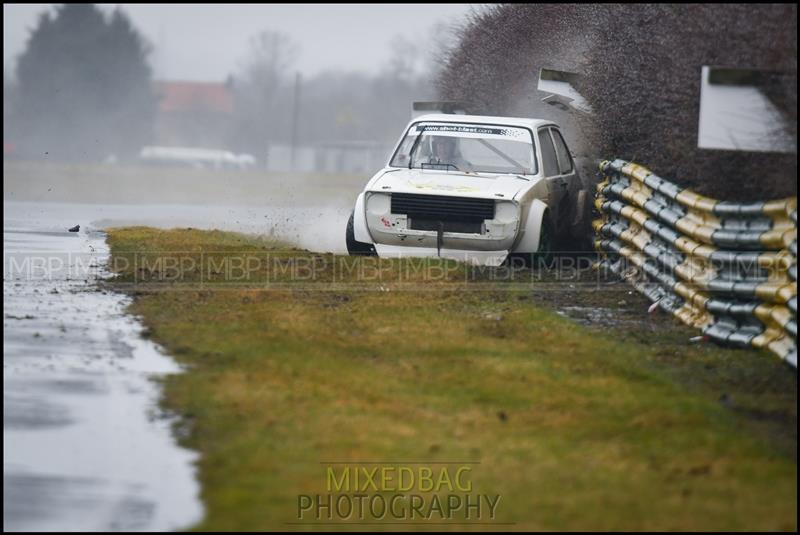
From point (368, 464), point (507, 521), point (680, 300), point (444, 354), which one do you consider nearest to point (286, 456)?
point (368, 464)

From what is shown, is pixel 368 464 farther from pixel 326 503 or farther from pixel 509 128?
pixel 509 128

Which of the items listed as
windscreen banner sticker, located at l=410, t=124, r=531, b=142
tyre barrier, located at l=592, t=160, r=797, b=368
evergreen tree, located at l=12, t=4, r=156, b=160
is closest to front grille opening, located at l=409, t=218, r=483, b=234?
tyre barrier, located at l=592, t=160, r=797, b=368

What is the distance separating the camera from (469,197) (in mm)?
13000

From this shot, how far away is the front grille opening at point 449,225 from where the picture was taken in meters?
13.0

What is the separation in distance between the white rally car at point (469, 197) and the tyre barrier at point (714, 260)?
3.47 feet

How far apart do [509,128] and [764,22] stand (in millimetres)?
6029

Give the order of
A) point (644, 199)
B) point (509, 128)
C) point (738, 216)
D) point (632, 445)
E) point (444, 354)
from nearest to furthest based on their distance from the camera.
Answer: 1. point (632, 445)
2. point (444, 354)
3. point (738, 216)
4. point (644, 199)
5. point (509, 128)

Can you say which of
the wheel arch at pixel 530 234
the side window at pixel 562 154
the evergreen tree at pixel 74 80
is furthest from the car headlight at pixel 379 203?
the evergreen tree at pixel 74 80

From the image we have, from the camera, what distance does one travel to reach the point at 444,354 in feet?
28.8

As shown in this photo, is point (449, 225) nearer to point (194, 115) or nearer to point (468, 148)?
point (468, 148)

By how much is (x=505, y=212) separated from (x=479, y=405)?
5.72 meters

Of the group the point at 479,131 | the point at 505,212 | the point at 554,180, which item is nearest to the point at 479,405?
the point at 505,212

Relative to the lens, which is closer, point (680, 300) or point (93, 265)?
point (680, 300)

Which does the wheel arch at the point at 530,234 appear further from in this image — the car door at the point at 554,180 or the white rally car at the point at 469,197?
the car door at the point at 554,180
